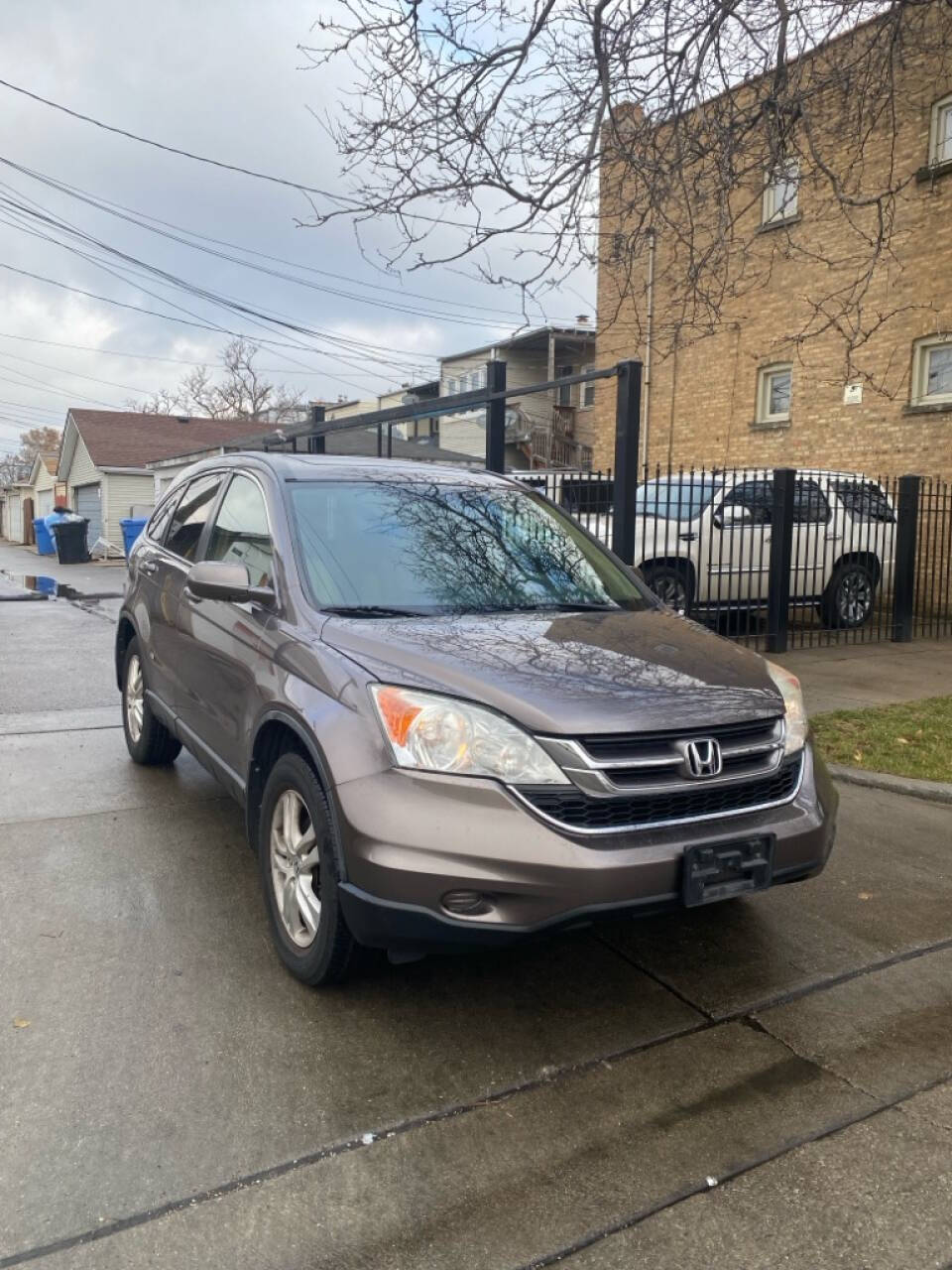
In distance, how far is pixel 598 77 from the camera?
709cm

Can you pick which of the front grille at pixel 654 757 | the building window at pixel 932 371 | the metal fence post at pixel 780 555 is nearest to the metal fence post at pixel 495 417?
the metal fence post at pixel 780 555

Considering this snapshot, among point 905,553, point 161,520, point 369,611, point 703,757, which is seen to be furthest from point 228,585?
point 905,553

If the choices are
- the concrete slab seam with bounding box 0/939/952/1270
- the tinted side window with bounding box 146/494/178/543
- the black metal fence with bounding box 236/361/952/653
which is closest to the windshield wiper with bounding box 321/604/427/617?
the concrete slab seam with bounding box 0/939/952/1270

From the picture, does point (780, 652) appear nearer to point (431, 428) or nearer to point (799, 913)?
point (799, 913)

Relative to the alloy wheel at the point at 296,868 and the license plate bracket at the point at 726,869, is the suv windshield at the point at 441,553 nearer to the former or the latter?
the alloy wheel at the point at 296,868

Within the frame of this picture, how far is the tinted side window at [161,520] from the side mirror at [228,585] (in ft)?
6.84

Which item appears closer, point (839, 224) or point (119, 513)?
point (839, 224)

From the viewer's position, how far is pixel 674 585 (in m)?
10.3

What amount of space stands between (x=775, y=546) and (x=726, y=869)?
25.5ft

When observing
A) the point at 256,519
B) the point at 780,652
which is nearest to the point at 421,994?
the point at 256,519

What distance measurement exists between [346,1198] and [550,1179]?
51 centimetres

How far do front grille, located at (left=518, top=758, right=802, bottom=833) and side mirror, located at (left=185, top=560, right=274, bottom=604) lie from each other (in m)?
1.42

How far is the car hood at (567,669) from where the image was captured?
280 centimetres

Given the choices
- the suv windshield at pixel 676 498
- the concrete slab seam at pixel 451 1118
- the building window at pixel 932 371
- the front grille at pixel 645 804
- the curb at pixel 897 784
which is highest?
the building window at pixel 932 371
